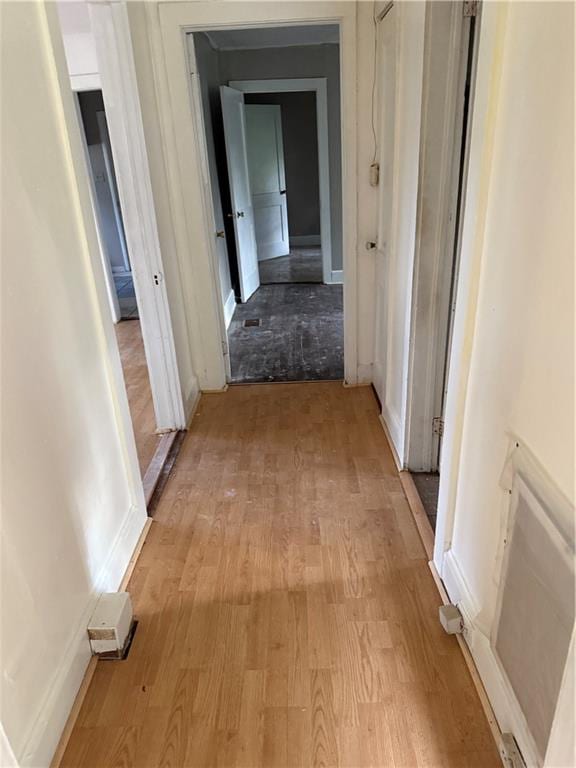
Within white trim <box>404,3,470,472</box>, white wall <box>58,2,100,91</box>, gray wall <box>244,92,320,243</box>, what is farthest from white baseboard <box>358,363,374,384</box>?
gray wall <box>244,92,320,243</box>

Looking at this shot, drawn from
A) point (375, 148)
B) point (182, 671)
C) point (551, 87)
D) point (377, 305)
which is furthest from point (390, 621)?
point (375, 148)

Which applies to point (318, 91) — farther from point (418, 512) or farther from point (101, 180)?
point (418, 512)

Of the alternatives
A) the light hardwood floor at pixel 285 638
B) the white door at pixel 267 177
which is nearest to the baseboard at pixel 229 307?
the white door at pixel 267 177

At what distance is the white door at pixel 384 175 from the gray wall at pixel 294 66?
8.64ft

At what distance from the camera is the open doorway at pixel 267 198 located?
408 cm

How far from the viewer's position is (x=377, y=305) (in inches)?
125

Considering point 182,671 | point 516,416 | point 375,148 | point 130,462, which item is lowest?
point 182,671

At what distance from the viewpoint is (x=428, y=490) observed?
7.82ft

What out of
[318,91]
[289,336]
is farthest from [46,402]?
[318,91]

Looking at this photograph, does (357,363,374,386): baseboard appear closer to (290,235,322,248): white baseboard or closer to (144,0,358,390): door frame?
(144,0,358,390): door frame

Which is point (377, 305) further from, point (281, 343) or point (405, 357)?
point (281, 343)

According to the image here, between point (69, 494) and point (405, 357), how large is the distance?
1.52m

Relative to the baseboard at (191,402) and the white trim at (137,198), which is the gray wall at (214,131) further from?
the white trim at (137,198)

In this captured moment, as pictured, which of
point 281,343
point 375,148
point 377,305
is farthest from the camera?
point 281,343
